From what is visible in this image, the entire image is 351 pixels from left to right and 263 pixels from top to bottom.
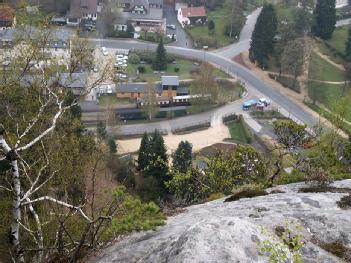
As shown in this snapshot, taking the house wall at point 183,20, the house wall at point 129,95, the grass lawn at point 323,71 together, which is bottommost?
the house wall at point 129,95

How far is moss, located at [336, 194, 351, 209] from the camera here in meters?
10.2

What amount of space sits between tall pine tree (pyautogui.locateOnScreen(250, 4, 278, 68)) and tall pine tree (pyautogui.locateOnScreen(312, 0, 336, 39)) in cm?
590

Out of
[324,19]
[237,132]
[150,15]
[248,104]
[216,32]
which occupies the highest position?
[324,19]

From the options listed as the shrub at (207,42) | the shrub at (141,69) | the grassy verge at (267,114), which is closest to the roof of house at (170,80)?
the shrub at (141,69)

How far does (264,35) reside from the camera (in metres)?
48.1

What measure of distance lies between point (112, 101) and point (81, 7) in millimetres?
18129

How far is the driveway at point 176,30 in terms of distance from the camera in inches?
2110

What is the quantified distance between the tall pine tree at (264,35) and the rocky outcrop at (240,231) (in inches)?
1481

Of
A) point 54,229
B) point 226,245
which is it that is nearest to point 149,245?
point 226,245

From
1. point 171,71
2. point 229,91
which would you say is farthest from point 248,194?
point 171,71

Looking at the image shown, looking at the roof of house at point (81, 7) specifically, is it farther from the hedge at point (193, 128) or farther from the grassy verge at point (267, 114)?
the grassy verge at point (267, 114)

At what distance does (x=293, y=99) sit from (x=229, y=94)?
585cm

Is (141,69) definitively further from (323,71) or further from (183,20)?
(323,71)

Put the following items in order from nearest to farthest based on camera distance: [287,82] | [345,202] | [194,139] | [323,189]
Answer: [345,202], [323,189], [194,139], [287,82]
